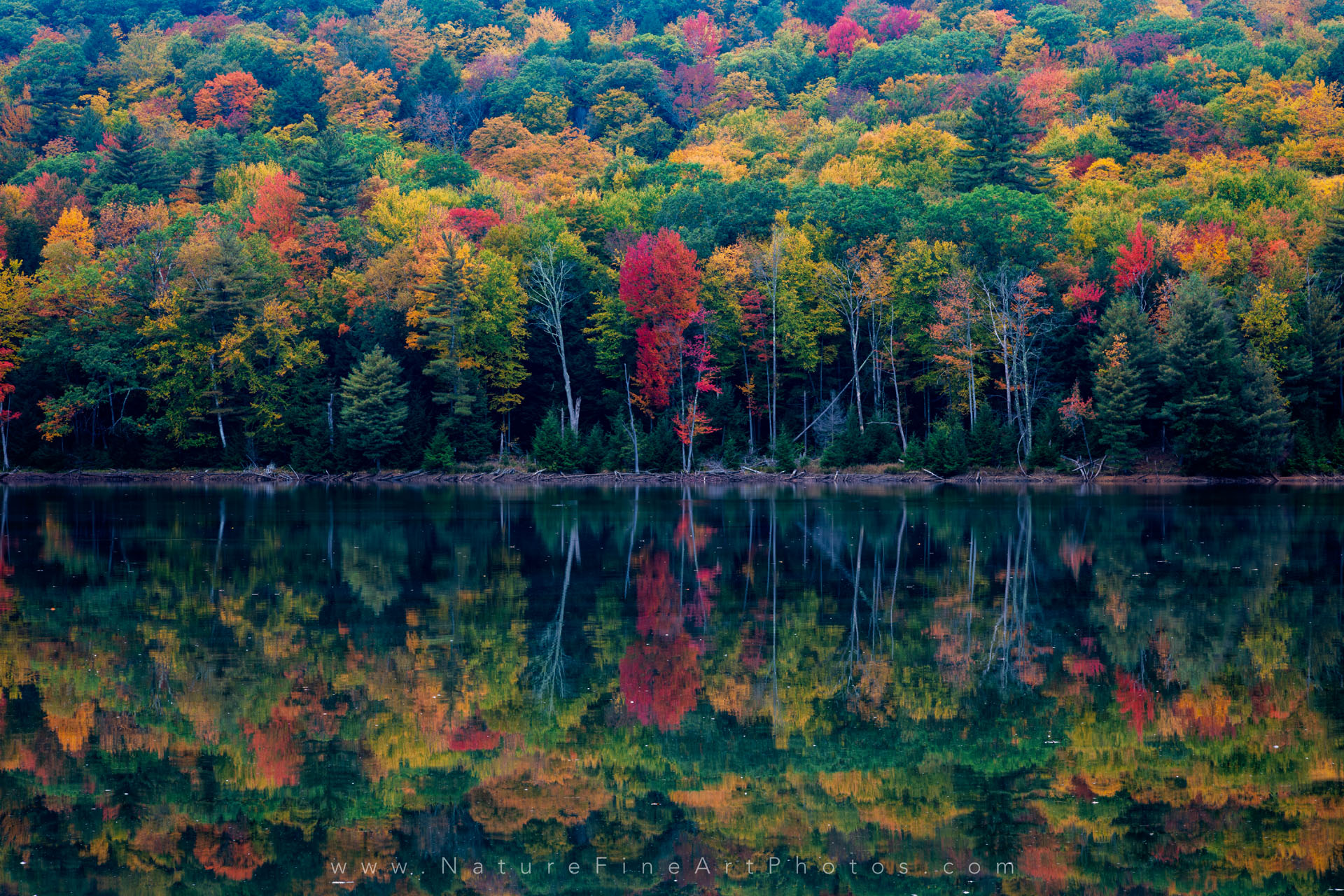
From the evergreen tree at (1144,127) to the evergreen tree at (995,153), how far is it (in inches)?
530

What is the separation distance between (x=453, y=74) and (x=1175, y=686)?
11266cm

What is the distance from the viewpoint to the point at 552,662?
14859mm

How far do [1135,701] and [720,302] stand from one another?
51.5 metres

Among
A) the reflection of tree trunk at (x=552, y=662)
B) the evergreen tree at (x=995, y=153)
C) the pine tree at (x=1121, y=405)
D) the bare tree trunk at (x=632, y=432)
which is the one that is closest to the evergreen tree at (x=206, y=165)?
the bare tree trunk at (x=632, y=432)

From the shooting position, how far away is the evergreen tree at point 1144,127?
81.7m

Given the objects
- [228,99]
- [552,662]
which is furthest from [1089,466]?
[228,99]

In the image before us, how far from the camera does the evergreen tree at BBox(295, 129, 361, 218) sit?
72000mm

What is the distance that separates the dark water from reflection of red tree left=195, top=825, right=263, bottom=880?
1.4 inches

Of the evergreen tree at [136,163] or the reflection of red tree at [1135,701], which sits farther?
the evergreen tree at [136,163]

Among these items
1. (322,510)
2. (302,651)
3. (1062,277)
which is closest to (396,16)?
(1062,277)

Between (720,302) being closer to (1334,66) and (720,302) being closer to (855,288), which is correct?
(855,288)

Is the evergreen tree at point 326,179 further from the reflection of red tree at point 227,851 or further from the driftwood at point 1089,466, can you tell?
the reflection of red tree at point 227,851

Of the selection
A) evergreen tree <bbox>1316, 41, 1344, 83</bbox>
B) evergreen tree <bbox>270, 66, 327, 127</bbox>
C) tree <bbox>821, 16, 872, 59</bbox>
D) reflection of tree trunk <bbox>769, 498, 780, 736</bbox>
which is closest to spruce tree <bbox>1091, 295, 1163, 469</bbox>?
reflection of tree trunk <bbox>769, 498, 780, 736</bbox>

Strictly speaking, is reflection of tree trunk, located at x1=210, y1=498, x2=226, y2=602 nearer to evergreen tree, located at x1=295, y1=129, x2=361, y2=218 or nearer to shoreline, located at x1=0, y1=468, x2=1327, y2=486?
shoreline, located at x1=0, y1=468, x2=1327, y2=486
